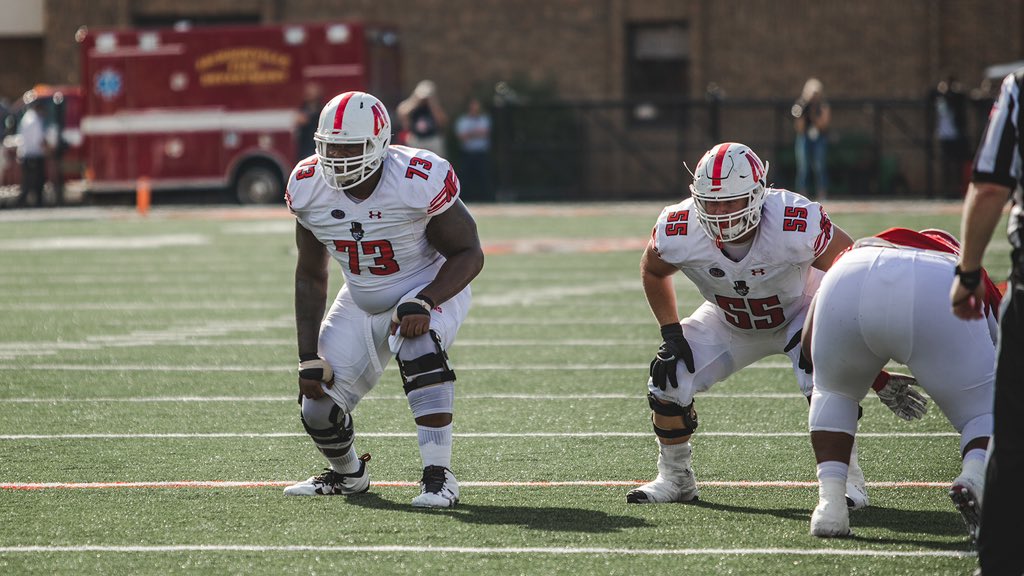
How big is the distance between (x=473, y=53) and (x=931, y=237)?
2365 centimetres

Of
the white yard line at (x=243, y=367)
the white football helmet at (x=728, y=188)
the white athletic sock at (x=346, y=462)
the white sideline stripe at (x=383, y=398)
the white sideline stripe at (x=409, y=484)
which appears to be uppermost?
the white football helmet at (x=728, y=188)

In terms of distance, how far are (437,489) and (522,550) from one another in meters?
0.73

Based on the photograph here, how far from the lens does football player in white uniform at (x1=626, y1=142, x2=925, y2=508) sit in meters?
5.42

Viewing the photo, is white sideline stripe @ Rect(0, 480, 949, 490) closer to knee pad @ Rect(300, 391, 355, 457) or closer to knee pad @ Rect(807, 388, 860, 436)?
knee pad @ Rect(300, 391, 355, 457)

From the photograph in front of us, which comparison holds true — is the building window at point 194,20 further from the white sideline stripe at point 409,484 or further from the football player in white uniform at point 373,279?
the football player in white uniform at point 373,279

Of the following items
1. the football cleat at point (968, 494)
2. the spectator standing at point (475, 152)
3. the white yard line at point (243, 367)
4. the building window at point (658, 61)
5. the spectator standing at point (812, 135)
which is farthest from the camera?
the building window at point (658, 61)

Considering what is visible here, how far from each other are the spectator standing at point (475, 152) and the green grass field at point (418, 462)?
462 inches

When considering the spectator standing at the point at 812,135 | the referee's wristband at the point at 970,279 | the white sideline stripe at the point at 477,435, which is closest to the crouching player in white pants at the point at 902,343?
the referee's wristband at the point at 970,279

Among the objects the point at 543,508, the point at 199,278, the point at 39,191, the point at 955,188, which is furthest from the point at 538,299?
the point at 39,191

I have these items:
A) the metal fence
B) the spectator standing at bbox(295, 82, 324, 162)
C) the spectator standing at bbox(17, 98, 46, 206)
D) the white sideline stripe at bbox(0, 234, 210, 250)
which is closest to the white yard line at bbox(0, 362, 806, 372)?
the white sideline stripe at bbox(0, 234, 210, 250)

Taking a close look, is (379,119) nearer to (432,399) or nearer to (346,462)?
(432,399)

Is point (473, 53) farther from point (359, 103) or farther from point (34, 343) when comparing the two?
point (359, 103)

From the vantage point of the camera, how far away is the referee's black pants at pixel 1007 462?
12.7 feet

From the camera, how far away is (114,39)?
24.8 meters
